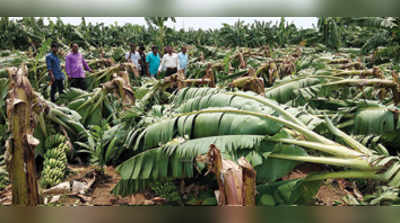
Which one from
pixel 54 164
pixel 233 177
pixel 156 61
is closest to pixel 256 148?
pixel 233 177

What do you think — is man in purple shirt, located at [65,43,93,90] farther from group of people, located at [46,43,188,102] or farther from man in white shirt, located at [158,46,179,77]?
man in white shirt, located at [158,46,179,77]

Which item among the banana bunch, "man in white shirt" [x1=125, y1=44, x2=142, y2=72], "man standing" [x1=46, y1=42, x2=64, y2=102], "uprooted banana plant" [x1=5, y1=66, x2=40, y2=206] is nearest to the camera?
"uprooted banana plant" [x1=5, y1=66, x2=40, y2=206]

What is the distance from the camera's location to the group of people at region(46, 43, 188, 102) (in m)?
2.40

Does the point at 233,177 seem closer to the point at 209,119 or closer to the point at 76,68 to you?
the point at 209,119

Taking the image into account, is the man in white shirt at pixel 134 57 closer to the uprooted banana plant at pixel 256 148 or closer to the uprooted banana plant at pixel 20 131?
the uprooted banana plant at pixel 256 148

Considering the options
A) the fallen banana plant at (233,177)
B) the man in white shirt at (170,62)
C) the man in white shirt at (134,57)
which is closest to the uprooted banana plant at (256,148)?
the fallen banana plant at (233,177)

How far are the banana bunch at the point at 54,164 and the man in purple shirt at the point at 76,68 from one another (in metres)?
0.48

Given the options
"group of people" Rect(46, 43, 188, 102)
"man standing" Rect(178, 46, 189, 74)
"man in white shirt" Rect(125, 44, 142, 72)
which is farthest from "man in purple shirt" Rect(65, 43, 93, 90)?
"man standing" Rect(178, 46, 189, 74)

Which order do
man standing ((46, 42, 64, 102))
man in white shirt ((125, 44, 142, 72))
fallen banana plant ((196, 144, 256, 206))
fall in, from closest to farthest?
1. fallen banana plant ((196, 144, 256, 206))
2. man standing ((46, 42, 64, 102))
3. man in white shirt ((125, 44, 142, 72))

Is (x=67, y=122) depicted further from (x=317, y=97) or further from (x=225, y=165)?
(x=317, y=97)

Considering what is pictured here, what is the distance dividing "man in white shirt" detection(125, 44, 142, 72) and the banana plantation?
45mm

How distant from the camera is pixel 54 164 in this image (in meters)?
2.28

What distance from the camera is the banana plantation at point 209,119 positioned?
2057mm
